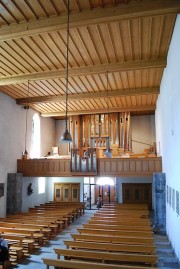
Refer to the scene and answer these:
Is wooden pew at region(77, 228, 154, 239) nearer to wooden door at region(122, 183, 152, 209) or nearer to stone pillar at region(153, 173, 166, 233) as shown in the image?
stone pillar at region(153, 173, 166, 233)

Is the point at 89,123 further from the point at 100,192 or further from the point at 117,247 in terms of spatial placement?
the point at 117,247

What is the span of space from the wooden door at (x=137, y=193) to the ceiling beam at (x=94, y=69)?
402 inches

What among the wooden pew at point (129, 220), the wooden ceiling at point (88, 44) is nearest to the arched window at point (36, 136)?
the wooden ceiling at point (88, 44)

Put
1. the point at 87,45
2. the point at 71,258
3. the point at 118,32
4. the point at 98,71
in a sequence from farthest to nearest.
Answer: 1. the point at 98,71
2. the point at 87,45
3. the point at 118,32
4. the point at 71,258

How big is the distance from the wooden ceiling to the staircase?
645 centimetres

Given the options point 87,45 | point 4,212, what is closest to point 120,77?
point 87,45

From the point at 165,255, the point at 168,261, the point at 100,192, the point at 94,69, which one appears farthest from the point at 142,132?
the point at 168,261

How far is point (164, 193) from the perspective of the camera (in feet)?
→ 37.5

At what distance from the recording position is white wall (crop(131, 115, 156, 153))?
17.8 meters

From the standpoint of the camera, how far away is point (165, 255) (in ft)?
27.3

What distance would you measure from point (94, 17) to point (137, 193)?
13.5 m

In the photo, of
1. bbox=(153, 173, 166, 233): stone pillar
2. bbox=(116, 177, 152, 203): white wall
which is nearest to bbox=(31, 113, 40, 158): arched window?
bbox=(116, 177, 152, 203): white wall

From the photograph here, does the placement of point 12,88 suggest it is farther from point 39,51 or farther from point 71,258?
point 71,258

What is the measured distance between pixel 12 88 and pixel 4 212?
6.17m
